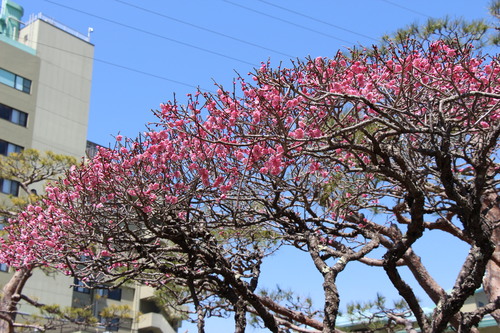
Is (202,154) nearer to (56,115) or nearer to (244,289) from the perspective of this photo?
(244,289)

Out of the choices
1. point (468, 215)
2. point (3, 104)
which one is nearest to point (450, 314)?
point (468, 215)

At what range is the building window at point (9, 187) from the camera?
897 inches

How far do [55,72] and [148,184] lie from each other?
73.9ft

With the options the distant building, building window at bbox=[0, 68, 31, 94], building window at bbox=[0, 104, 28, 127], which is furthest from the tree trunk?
building window at bbox=[0, 68, 31, 94]

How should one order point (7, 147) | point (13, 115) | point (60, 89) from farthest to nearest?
point (60, 89) < point (13, 115) < point (7, 147)

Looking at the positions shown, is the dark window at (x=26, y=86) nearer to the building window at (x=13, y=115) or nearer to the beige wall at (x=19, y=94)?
the beige wall at (x=19, y=94)

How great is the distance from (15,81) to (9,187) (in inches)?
184

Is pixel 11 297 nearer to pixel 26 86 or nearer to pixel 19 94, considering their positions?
pixel 19 94

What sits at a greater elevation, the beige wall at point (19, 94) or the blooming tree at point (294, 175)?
the beige wall at point (19, 94)

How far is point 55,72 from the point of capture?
1051 inches

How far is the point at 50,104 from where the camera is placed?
1025 inches

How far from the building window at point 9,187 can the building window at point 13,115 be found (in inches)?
106

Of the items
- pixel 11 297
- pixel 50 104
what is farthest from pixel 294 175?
pixel 50 104

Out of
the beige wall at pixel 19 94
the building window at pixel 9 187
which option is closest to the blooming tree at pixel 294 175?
the building window at pixel 9 187
